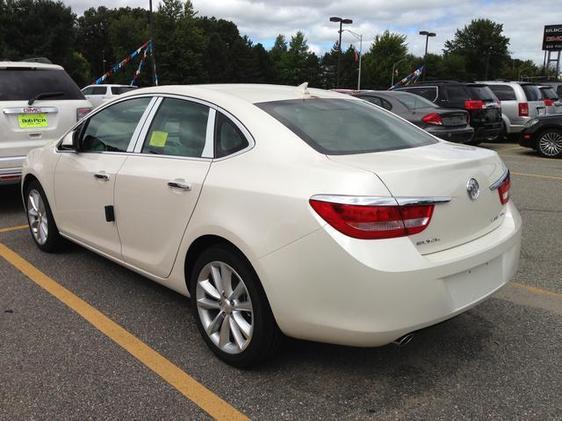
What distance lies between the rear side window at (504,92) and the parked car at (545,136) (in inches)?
97.1

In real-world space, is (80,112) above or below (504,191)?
above

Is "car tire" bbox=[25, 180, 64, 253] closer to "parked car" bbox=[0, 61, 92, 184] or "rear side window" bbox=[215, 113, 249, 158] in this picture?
"parked car" bbox=[0, 61, 92, 184]

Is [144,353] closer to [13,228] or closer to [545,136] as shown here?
[13,228]

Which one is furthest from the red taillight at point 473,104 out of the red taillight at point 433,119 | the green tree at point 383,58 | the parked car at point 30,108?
the green tree at point 383,58

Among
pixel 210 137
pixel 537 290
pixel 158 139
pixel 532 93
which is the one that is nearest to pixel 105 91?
pixel 532 93

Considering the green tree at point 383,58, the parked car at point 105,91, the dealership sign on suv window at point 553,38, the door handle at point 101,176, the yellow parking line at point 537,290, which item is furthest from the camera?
the green tree at point 383,58

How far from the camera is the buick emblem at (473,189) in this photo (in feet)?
9.42

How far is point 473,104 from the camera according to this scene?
1313 cm

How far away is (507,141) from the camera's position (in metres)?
16.7

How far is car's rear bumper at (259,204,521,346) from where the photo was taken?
2516 millimetres

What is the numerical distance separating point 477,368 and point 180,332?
180 cm

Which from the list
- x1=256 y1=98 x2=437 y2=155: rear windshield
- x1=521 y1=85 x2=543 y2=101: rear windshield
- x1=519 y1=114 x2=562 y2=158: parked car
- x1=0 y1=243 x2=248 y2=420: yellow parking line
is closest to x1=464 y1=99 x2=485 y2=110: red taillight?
x1=519 y1=114 x2=562 y2=158: parked car

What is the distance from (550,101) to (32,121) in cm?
1407

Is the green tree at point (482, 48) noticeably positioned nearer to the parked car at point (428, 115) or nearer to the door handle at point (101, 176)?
the parked car at point (428, 115)
